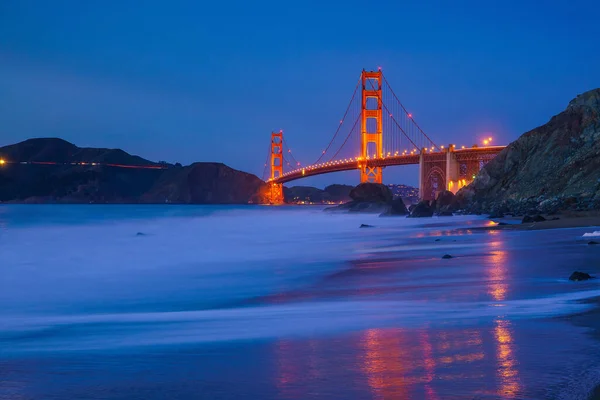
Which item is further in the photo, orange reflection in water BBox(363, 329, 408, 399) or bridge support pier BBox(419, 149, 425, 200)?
bridge support pier BBox(419, 149, 425, 200)

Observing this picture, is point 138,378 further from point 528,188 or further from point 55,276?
point 528,188

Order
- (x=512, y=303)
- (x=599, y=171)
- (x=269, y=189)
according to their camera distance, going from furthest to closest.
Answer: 1. (x=269, y=189)
2. (x=599, y=171)
3. (x=512, y=303)

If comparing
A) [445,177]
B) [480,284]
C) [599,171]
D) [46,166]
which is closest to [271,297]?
[480,284]

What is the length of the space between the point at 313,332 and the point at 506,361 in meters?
1.56

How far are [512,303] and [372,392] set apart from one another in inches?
118

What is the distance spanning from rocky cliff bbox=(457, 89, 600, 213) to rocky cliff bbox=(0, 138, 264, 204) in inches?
3226

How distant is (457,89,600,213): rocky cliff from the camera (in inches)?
1031

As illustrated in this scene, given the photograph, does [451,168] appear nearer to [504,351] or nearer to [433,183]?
[433,183]

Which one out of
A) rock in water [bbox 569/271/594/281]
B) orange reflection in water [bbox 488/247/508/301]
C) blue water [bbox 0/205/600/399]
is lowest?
blue water [bbox 0/205/600/399]

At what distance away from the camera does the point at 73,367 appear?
3.99 metres

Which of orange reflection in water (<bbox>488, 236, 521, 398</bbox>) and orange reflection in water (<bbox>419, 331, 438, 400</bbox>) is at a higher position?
orange reflection in water (<bbox>488, 236, 521, 398</bbox>)

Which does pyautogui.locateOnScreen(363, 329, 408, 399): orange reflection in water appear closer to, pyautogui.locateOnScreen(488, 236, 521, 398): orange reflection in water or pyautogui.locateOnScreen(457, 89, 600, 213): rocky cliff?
pyautogui.locateOnScreen(488, 236, 521, 398): orange reflection in water

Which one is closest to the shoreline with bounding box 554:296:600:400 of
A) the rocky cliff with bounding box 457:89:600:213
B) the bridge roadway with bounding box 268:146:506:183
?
the rocky cliff with bounding box 457:89:600:213

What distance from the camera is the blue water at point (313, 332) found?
3404 mm
